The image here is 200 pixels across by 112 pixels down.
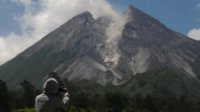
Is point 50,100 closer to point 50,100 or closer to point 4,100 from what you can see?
point 50,100

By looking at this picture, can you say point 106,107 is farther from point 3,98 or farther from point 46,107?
point 46,107

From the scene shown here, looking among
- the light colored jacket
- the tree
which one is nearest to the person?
the light colored jacket

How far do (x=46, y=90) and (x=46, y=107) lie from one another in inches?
10.0

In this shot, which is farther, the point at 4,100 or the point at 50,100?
the point at 4,100

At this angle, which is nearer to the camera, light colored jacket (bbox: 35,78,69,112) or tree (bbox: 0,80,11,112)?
light colored jacket (bbox: 35,78,69,112)

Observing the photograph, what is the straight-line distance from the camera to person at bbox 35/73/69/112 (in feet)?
26.0

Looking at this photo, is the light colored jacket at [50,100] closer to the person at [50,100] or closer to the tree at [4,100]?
the person at [50,100]

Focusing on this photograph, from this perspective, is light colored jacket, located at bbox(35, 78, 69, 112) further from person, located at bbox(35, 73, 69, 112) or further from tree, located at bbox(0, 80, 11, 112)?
tree, located at bbox(0, 80, 11, 112)

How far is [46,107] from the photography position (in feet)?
26.0

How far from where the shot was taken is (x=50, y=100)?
26.0 ft

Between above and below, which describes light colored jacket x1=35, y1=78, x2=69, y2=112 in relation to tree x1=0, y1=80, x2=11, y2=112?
below

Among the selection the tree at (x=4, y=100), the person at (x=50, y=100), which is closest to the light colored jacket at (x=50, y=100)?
the person at (x=50, y=100)

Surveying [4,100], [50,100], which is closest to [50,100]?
[50,100]

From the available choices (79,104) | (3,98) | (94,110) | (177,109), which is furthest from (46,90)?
(177,109)
